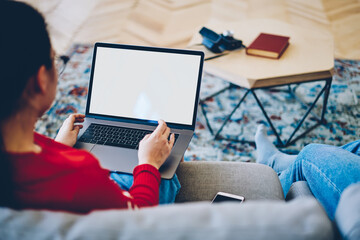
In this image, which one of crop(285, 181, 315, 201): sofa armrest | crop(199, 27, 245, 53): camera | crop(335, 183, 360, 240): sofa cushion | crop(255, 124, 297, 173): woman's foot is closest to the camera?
crop(335, 183, 360, 240): sofa cushion

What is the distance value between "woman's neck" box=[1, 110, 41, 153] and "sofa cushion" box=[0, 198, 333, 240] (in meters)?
0.14

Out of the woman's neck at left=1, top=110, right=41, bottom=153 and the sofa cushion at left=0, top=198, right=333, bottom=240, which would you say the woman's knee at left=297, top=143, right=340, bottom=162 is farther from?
the woman's neck at left=1, top=110, right=41, bottom=153

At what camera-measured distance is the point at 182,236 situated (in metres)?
0.45

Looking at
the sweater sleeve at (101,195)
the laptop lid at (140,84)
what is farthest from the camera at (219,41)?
the sweater sleeve at (101,195)

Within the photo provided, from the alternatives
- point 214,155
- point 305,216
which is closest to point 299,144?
point 214,155

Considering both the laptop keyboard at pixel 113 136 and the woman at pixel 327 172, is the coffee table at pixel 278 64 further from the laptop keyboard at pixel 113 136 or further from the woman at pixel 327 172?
the laptop keyboard at pixel 113 136

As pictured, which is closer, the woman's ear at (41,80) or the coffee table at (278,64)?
the woman's ear at (41,80)

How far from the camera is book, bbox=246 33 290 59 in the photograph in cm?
167

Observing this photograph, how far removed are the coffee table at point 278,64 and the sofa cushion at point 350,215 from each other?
99cm

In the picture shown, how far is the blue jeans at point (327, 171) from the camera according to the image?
926 millimetres

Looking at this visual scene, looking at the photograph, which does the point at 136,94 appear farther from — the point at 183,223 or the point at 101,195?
the point at 183,223

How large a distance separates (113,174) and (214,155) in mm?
877

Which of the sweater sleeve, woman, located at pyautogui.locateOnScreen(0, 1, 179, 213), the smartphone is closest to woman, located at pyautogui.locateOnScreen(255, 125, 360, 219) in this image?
the smartphone

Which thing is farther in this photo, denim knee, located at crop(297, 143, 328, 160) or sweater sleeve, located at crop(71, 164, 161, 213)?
denim knee, located at crop(297, 143, 328, 160)
